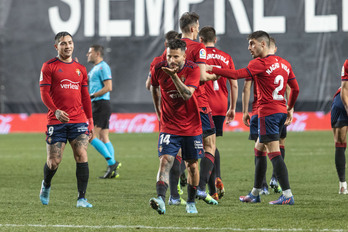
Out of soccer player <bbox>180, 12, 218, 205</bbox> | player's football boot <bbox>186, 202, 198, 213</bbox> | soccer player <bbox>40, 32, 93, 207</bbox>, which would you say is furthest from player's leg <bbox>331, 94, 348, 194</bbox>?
soccer player <bbox>40, 32, 93, 207</bbox>

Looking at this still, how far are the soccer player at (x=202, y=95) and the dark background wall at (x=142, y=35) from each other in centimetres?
1524

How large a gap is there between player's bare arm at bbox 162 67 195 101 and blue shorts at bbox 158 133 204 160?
17.1 inches

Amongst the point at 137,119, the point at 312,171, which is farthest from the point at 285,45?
the point at 312,171

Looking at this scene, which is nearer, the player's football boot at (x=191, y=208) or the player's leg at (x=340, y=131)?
the player's football boot at (x=191, y=208)

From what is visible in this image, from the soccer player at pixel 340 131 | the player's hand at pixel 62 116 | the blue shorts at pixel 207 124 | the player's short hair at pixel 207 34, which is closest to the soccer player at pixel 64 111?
the player's hand at pixel 62 116

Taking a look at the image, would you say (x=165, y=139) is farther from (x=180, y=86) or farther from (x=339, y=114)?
(x=339, y=114)

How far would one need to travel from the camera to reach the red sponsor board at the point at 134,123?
2253 centimetres

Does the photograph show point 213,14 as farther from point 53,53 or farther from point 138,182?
point 138,182

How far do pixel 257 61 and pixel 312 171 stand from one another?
14.6 feet

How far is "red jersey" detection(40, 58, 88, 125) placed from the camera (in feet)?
23.7

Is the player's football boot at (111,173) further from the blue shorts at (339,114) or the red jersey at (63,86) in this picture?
the blue shorts at (339,114)

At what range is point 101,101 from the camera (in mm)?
11312

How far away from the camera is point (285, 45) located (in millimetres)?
23078

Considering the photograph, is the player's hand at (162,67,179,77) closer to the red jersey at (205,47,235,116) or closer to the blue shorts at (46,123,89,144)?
the blue shorts at (46,123,89,144)
